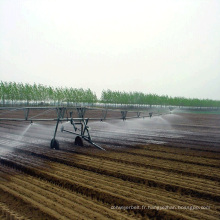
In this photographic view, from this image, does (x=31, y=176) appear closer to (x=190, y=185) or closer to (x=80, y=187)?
(x=80, y=187)

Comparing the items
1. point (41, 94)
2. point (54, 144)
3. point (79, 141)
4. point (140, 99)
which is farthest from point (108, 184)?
point (140, 99)

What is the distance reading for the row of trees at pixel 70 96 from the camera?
82500 mm

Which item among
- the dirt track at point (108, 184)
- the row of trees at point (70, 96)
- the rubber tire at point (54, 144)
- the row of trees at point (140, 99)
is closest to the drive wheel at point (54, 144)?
the rubber tire at point (54, 144)

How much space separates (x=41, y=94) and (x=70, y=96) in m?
13.2

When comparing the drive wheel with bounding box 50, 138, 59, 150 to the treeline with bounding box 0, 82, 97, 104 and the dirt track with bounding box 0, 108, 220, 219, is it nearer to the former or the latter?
the dirt track with bounding box 0, 108, 220, 219

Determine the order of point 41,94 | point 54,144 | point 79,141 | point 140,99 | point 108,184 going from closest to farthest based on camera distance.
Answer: point 108,184 → point 54,144 → point 79,141 → point 41,94 → point 140,99

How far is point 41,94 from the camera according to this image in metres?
91.7

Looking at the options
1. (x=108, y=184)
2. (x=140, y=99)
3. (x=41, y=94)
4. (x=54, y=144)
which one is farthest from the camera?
(x=140, y=99)

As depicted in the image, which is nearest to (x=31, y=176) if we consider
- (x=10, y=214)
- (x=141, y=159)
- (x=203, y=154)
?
(x=10, y=214)

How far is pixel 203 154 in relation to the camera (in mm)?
10070

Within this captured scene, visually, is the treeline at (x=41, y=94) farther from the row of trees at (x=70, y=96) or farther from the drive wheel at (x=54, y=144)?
the drive wheel at (x=54, y=144)

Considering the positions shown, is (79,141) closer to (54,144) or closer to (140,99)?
(54,144)

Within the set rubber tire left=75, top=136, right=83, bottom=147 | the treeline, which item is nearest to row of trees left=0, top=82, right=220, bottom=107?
the treeline

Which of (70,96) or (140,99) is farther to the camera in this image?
(140,99)
